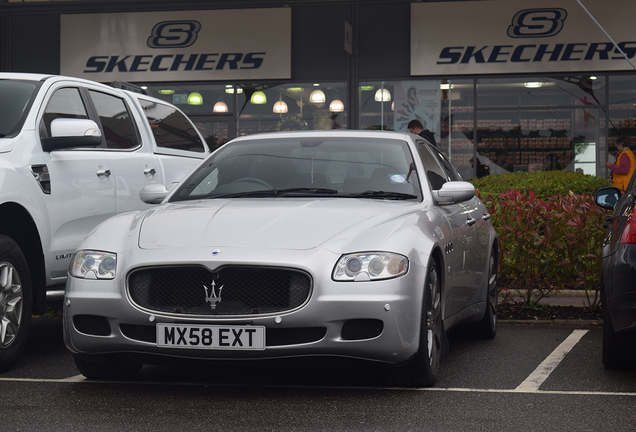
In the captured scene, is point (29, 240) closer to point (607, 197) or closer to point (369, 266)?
point (369, 266)

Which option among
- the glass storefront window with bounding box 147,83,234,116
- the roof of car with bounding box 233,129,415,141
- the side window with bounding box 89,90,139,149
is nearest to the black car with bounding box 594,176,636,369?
the roof of car with bounding box 233,129,415,141

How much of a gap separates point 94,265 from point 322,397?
4.61ft

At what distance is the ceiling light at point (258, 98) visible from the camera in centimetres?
1841

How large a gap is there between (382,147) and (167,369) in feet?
6.67

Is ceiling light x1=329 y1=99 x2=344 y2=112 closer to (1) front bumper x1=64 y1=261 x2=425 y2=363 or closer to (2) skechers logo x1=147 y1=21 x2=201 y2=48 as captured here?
(2) skechers logo x1=147 y1=21 x2=201 y2=48

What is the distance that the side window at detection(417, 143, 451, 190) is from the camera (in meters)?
5.88

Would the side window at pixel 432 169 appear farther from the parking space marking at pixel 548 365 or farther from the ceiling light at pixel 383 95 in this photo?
the ceiling light at pixel 383 95

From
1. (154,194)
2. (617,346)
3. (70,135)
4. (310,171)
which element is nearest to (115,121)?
(70,135)

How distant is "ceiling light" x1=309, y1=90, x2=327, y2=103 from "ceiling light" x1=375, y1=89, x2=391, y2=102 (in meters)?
1.12

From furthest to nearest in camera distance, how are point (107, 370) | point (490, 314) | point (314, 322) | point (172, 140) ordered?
point (172, 140)
point (490, 314)
point (107, 370)
point (314, 322)

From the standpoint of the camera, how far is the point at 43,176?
5.72m

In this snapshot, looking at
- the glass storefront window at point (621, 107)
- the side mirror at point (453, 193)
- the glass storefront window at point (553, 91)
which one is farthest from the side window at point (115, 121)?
the glass storefront window at point (621, 107)

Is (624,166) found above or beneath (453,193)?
above

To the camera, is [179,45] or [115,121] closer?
[115,121]
